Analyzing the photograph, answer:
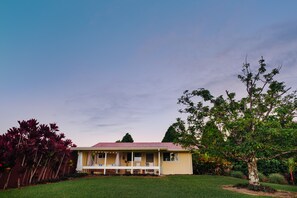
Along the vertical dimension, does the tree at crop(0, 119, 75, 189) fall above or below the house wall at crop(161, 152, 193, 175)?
above

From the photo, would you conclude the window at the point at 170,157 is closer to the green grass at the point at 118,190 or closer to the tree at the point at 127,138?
the green grass at the point at 118,190

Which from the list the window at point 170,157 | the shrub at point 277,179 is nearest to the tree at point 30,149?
the window at point 170,157

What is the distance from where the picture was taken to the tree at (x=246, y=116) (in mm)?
11516

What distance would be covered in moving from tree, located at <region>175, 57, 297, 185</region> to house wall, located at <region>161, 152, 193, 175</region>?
9.06 metres

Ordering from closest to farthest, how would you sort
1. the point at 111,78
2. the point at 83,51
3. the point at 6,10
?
the point at 6,10
the point at 83,51
the point at 111,78

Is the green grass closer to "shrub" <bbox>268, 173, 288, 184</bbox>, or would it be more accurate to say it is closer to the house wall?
the house wall

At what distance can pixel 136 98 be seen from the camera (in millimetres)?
20297

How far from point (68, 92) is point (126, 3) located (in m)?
9.24

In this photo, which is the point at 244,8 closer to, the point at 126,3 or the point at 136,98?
the point at 126,3

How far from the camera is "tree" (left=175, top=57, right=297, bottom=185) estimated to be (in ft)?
37.8

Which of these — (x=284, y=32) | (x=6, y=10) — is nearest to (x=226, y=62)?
(x=284, y=32)

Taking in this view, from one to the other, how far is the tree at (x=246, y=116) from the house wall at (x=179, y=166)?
9059mm

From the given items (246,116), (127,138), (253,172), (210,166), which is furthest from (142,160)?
(246,116)

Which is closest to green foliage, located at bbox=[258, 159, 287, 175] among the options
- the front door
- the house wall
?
the house wall
